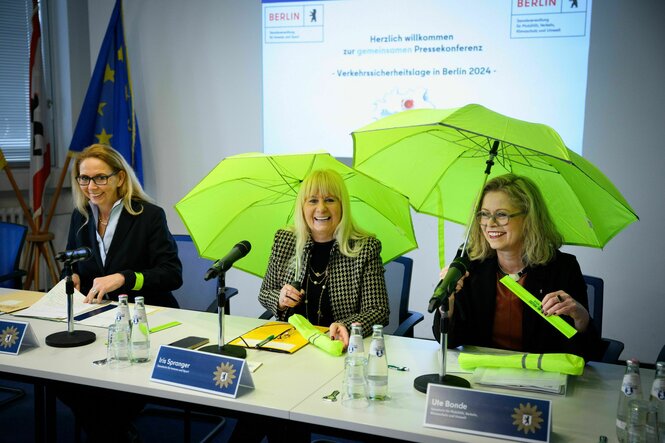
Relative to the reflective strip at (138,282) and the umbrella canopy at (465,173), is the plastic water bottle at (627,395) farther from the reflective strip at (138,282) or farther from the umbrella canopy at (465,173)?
the reflective strip at (138,282)

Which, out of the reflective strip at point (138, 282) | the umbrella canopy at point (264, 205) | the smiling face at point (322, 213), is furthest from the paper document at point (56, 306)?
the smiling face at point (322, 213)

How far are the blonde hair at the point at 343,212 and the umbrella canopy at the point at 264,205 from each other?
0.13 feet

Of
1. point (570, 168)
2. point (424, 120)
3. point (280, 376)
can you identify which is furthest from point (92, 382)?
point (570, 168)

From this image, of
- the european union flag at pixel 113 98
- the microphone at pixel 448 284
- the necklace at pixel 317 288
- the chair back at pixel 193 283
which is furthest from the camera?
the european union flag at pixel 113 98

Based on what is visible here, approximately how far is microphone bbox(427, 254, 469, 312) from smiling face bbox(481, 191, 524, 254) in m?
0.45

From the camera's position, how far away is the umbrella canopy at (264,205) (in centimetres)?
250

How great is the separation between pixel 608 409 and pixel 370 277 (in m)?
1.08

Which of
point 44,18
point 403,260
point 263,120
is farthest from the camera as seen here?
point 44,18

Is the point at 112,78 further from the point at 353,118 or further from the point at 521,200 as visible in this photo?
the point at 521,200

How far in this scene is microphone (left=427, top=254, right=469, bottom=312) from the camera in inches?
64.1

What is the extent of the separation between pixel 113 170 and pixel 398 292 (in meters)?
1.45

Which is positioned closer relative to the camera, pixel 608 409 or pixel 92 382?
pixel 608 409

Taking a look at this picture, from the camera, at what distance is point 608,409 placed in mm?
1691

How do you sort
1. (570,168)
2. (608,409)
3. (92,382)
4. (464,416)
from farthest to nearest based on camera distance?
(570,168), (92,382), (608,409), (464,416)
